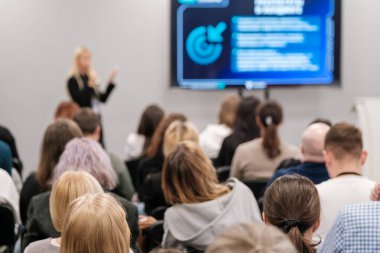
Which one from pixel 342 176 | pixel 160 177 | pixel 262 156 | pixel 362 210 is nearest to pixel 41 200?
pixel 160 177

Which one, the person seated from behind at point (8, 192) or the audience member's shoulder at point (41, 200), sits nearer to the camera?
the audience member's shoulder at point (41, 200)

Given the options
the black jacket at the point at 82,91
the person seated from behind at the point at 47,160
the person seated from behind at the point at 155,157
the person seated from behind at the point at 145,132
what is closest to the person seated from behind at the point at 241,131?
the person seated from behind at the point at 155,157

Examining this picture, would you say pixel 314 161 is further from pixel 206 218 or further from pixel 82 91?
pixel 82 91

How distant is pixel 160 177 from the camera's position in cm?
462

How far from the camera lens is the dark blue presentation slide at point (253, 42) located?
28.0ft

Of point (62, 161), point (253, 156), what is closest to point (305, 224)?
point (62, 161)

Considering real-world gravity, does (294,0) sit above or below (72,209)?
above

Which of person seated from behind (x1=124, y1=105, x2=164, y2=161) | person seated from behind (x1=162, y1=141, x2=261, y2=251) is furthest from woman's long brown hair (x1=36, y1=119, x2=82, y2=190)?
person seated from behind (x1=124, y1=105, x2=164, y2=161)

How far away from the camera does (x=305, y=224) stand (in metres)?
2.39

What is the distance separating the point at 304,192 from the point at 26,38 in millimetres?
6840

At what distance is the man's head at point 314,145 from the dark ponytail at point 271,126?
4.32ft

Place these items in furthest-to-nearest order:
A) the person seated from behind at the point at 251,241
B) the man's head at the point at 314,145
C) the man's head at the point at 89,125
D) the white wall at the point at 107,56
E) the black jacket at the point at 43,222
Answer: the white wall at the point at 107,56
the man's head at the point at 89,125
the man's head at the point at 314,145
the black jacket at the point at 43,222
the person seated from behind at the point at 251,241

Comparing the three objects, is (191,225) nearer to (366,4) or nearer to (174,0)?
(174,0)

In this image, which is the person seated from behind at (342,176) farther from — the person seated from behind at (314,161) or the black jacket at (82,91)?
the black jacket at (82,91)
